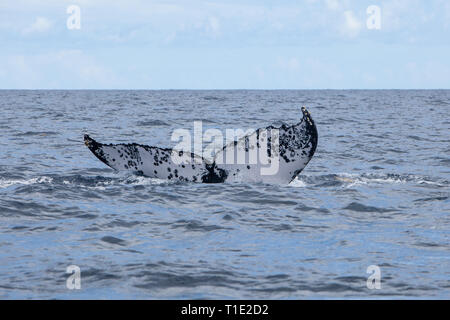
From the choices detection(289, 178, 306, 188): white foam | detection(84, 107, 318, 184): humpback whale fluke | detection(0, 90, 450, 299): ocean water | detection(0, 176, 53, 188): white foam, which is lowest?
detection(0, 90, 450, 299): ocean water

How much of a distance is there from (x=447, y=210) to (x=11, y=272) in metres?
6.84

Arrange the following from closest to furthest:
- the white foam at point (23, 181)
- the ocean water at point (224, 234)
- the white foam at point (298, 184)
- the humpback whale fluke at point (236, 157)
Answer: the ocean water at point (224, 234)
the humpback whale fluke at point (236, 157)
the white foam at point (298, 184)
the white foam at point (23, 181)

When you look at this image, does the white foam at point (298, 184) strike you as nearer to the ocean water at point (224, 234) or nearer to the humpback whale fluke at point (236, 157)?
the ocean water at point (224, 234)

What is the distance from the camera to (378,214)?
11.1m

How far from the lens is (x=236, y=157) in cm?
1180

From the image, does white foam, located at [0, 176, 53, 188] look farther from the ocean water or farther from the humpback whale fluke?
the humpback whale fluke

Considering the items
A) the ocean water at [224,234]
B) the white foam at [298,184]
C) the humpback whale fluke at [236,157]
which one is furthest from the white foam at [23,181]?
the white foam at [298,184]

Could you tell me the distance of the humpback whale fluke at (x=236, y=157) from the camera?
36.1 feet

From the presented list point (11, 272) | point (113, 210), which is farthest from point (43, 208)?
point (11, 272)

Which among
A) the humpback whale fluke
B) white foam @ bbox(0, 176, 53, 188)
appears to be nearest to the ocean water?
white foam @ bbox(0, 176, 53, 188)

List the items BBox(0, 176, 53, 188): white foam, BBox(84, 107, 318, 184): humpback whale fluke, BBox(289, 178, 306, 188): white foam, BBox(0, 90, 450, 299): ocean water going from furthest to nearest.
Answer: BBox(0, 176, 53, 188): white foam, BBox(289, 178, 306, 188): white foam, BBox(84, 107, 318, 184): humpback whale fluke, BBox(0, 90, 450, 299): ocean water

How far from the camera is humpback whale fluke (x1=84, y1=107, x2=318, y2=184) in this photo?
11008mm
